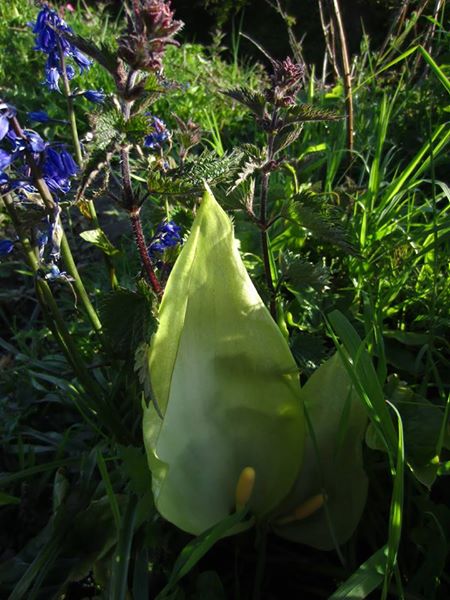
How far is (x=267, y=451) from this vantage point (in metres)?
0.68

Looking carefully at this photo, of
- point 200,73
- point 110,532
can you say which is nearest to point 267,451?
point 110,532

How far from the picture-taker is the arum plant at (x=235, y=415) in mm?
618

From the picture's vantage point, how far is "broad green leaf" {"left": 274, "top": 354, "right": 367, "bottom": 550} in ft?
2.22

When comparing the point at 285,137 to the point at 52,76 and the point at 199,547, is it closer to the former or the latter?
the point at 52,76

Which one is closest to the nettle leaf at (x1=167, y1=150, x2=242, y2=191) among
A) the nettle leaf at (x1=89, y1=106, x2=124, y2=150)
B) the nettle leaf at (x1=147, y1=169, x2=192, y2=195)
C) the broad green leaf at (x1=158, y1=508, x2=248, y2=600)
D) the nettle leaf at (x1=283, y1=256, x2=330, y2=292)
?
the nettle leaf at (x1=147, y1=169, x2=192, y2=195)

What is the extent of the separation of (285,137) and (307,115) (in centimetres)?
6

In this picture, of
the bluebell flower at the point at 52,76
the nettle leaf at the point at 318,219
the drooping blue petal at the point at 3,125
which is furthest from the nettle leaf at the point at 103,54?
the nettle leaf at the point at 318,219

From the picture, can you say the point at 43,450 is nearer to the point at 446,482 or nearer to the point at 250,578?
the point at 250,578

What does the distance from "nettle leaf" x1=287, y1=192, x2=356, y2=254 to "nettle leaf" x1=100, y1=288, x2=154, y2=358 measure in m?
0.26

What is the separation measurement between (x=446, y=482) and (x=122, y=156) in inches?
23.6

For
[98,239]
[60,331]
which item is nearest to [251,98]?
[98,239]

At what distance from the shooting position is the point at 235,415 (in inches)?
25.9

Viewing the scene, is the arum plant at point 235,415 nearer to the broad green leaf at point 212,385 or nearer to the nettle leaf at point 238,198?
the broad green leaf at point 212,385

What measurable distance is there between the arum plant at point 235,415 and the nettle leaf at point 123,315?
11 centimetres
